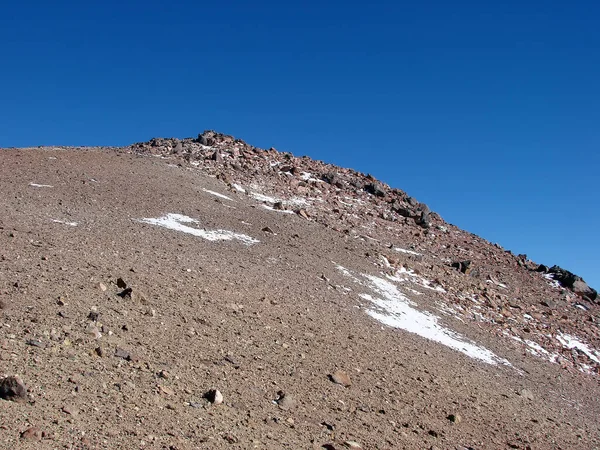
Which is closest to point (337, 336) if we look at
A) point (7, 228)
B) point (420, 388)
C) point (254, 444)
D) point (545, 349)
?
point (420, 388)

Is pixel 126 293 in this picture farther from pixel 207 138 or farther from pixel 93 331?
pixel 207 138

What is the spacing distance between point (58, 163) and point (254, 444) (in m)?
17.6

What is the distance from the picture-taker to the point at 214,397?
27.7ft

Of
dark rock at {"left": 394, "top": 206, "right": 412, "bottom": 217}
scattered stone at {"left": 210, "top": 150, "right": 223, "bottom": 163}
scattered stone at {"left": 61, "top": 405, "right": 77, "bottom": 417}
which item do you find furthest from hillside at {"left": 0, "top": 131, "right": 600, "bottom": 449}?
dark rock at {"left": 394, "top": 206, "right": 412, "bottom": 217}

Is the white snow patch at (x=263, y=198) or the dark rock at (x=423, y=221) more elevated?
the dark rock at (x=423, y=221)

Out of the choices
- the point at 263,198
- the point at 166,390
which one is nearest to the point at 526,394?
the point at 166,390

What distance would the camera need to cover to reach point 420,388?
1191 cm

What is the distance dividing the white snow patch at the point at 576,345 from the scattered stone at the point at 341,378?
1345 centimetres

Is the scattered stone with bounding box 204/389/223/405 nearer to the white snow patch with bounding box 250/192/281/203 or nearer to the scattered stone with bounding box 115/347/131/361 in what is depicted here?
the scattered stone with bounding box 115/347/131/361

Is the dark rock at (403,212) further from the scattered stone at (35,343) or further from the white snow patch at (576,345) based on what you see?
the scattered stone at (35,343)

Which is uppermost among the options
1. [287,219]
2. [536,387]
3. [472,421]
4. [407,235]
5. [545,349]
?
[407,235]

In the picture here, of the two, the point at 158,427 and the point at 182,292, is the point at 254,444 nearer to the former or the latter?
the point at 158,427

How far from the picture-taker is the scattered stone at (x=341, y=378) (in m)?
10.7

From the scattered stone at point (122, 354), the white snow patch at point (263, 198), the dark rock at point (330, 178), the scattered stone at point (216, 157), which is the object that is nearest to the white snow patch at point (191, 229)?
the white snow patch at point (263, 198)
